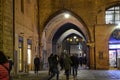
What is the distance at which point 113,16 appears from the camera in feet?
144

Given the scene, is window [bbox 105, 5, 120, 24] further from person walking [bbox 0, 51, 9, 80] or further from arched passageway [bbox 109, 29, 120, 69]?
person walking [bbox 0, 51, 9, 80]

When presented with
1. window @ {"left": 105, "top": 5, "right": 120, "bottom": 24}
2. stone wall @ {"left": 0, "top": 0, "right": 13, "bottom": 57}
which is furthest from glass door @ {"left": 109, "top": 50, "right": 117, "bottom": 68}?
stone wall @ {"left": 0, "top": 0, "right": 13, "bottom": 57}

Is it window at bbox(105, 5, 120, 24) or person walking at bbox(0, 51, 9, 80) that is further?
window at bbox(105, 5, 120, 24)

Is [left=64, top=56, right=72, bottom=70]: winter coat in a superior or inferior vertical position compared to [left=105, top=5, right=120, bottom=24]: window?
inferior

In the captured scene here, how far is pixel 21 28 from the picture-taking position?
32156 mm

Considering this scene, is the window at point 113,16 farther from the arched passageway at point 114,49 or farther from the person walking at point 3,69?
the person walking at point 3,69

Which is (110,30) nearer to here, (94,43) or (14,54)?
(94,43)

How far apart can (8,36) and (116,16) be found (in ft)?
67.5

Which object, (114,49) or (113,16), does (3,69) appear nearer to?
(113,16)

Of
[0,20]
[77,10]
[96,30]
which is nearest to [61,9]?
[77,10]

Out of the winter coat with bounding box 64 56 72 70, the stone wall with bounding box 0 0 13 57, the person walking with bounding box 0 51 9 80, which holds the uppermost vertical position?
the stone wall with bounding box 0 0 13 57

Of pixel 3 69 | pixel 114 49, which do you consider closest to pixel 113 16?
pixel 114 49

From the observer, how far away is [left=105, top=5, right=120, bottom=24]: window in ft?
144

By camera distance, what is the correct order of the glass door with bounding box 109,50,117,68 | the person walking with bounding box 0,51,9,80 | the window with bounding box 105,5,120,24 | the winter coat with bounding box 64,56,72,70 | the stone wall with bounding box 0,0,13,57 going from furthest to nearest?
the glass door with bounding box 109,50,117,68 < the window with bounding box 105,5,120,24 < the stone wall with bounding box 0,0,13,57 < the winter coat with bounding box 64,56,72,70 < the person walking with bounding box 0,51,9,80
